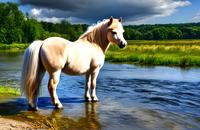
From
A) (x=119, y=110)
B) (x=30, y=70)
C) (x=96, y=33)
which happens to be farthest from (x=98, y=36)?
(x=30, y=70)

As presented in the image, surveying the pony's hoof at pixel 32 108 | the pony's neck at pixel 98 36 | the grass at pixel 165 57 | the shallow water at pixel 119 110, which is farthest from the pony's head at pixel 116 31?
the grass at pixel 165 57

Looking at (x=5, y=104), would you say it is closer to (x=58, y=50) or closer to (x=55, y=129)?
(x=58, y=50)

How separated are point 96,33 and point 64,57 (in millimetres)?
1808

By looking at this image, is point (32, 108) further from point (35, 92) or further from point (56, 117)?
point (56, 117)

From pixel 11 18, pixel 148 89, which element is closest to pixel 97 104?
pixel 148 89

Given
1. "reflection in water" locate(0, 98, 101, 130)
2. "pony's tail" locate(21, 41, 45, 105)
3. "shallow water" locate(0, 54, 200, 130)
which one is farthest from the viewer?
"pony's tail" locate(21, 41, 45, 105)

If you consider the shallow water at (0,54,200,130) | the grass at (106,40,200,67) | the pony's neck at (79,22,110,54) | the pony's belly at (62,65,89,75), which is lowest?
the grass at (106,40,200,67)

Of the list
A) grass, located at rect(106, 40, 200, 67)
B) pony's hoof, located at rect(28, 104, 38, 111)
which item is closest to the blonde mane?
pony's hoof, located at rect(28, 104, 38, 111)

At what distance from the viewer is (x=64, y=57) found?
8844 mm

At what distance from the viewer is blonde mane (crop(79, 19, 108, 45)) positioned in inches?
401

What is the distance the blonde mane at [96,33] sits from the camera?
10180 millimetres

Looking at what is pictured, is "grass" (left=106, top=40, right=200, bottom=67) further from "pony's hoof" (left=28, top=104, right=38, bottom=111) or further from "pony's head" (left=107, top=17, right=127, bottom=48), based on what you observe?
"pony's hoof" (left=28, top=104, right=38, bottom=111)

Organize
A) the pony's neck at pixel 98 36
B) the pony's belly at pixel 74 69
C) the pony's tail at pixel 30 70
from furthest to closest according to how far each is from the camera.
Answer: the pony's neck at pixel 98 36
the pony's belly at pixel 74 69
the pony's tail at pixel 30 70

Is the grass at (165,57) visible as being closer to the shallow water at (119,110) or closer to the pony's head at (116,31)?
the shallow water at (119,110)
